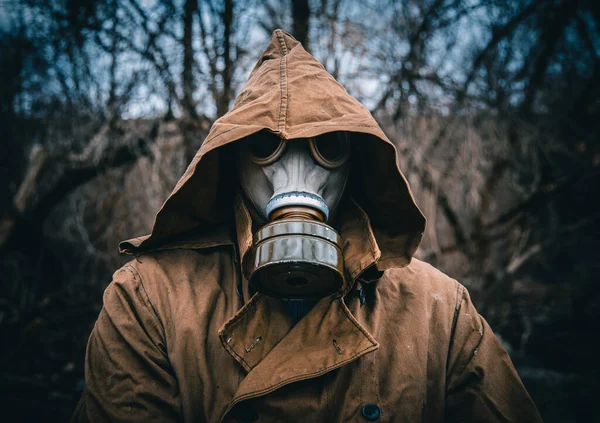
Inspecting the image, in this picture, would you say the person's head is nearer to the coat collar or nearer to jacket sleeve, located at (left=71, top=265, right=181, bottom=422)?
the coat collar

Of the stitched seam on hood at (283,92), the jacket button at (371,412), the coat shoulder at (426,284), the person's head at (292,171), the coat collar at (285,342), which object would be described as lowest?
the jacket button at (371,412)

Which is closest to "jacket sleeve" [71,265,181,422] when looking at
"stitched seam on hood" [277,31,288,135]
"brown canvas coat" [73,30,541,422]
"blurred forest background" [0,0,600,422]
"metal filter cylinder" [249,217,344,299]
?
"brown canvas coat" [73,30,541,422]

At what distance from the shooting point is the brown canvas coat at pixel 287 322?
1.53 m

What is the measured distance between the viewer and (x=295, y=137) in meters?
1.61

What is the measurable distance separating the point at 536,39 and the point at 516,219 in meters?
2.22

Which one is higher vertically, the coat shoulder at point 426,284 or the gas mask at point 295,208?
the gas mask at point 295,208

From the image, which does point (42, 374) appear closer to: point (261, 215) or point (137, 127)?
point (137, 127)

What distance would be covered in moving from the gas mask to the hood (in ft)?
0.33

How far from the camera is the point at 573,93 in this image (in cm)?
546

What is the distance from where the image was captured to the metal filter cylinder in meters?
1.46

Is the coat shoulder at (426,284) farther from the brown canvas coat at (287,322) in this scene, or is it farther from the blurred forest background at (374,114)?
the blurred forest background at (374,114)

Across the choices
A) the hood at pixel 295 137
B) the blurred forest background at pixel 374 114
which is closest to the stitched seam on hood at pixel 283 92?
the hood at pixel 295 137

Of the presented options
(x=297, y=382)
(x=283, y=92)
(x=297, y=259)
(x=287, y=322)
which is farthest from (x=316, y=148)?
(x=297, y=382)

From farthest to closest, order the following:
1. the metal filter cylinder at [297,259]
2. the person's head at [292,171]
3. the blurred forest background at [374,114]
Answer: the blurred forest background at [374,114] → the person's head at [292,171] → the metal filter cylinder at [297,259]
